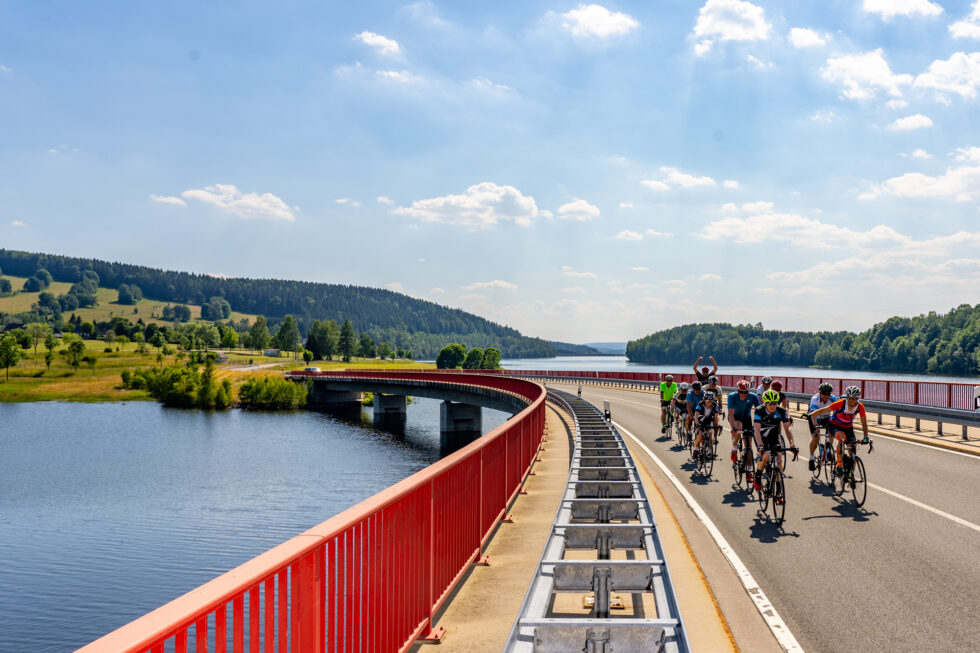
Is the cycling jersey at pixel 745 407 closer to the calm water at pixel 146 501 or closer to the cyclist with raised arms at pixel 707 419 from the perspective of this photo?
the cyclist with raised arms at pixel 707 419

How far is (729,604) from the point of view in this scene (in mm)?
6754

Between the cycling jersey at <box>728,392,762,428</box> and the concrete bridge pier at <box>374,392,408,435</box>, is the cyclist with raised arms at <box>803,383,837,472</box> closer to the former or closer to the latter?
the cycling jersey at <box>728,392,762,428</box>

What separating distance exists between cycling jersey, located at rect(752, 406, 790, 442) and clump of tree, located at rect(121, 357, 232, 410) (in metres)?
81.4

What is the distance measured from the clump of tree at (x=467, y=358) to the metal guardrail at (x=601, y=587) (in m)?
155

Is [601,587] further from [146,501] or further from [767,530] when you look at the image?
[146,501]

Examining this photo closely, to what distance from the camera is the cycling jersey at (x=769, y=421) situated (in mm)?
10602

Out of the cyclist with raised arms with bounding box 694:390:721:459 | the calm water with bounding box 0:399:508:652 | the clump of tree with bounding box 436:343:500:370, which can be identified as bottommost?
the calm water with bounding box 0:399:508:652

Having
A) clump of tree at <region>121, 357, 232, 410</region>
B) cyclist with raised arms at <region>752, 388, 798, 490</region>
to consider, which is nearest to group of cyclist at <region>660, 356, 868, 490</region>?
cyclist with raised arms at <region>752, 388, 798, 490</region>

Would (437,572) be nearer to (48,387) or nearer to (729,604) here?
(729,604)

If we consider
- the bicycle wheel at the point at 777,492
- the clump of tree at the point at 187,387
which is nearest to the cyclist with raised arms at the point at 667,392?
the bicycle wheel at the point at 777,492

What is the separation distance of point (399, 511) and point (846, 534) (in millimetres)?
7430

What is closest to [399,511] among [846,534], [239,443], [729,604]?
[729,604]

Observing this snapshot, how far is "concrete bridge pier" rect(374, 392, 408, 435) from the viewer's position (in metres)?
74.7

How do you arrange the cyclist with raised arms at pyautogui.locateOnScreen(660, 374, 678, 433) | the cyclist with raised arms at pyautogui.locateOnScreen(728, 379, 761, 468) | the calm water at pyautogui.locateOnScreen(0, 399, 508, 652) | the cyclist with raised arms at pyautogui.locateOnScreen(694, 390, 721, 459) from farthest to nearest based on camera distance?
1. the cyclist with raised arms at pyautogui.locateOnScreen(660, 374, 678, 433)
2. the calm water at pyautogui.locateOnScreen(0, 399, 508, 652)
3. the cyclist with raised arms at pyautogui.locateOnScreen(694, 390, 721, 459)
4. the cyclist with raised arms at pyautogui.locateOnScreen(728, 379, 761, 468)
